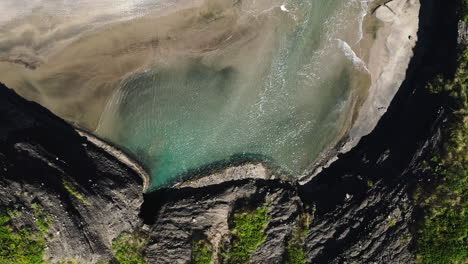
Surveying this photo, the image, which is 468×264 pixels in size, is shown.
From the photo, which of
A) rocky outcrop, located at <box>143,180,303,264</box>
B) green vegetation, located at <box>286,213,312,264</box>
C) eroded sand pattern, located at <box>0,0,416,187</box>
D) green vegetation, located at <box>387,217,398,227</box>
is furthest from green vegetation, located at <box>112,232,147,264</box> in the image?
green vegetation, located at <box>387,217,398,227</box>

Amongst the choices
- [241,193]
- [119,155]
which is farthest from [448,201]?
[119,155]

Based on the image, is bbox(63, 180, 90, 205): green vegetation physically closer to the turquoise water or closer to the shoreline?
the shoreline

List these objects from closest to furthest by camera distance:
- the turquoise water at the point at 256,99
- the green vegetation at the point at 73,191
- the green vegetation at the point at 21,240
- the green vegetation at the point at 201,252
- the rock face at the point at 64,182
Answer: the green vegetation at the point at 21,240
the rock face at the point at 64,182
the green vegetation at the point at 73,191
the green vegetation at the point at 201,252
the turquoise water at the point at 256,99

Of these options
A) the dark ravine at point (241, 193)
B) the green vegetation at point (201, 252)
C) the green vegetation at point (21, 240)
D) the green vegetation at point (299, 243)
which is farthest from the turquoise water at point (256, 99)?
the green vegetation at point (21, 240)

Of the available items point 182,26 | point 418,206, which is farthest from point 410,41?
point 182,26

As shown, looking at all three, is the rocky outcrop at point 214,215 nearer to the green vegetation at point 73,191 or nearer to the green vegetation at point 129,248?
the green vegetation at point 129,248

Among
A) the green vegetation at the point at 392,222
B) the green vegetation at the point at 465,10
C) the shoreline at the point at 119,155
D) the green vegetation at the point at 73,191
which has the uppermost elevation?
the green vegetation at the point at 465,10

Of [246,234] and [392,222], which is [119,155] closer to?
[246,234]
